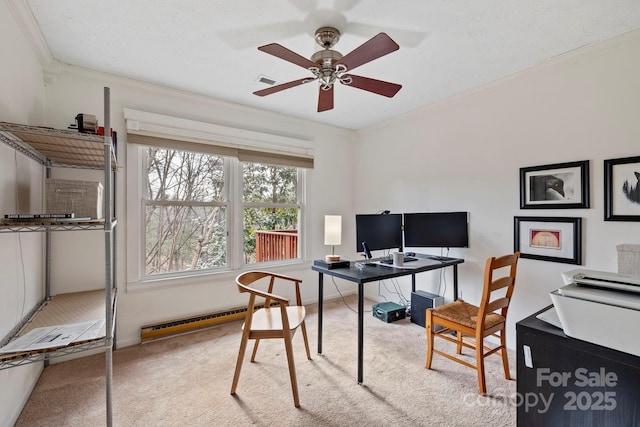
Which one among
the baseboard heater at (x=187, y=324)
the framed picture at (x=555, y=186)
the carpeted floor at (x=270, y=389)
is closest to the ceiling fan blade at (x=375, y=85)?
the framed picture at (x=555, y=186)

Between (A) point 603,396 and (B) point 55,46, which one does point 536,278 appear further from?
(B) point 55,46

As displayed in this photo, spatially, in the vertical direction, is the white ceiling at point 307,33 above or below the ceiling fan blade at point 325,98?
above

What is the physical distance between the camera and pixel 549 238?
234 centimetres

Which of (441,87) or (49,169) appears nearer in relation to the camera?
(49,169)

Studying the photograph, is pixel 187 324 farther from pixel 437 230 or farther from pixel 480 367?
pixel 437 230

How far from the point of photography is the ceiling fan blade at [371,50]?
4.88 ft

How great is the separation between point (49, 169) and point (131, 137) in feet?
2.14

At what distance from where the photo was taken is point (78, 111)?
2420 mm

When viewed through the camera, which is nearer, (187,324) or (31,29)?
(31,29)

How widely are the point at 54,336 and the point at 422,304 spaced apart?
9.67ft

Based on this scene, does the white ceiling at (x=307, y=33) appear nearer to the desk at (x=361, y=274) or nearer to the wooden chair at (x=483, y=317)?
the wooden chair at (x=483, y=317)

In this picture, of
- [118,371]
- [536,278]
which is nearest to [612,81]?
[536,278]

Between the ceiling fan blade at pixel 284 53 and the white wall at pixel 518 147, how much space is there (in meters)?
1.42

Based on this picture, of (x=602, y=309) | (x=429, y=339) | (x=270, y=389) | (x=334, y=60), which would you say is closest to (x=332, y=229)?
(x=429, y=339)
